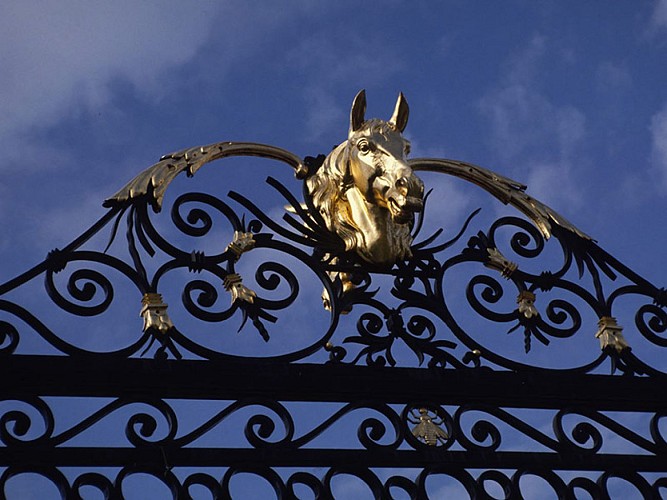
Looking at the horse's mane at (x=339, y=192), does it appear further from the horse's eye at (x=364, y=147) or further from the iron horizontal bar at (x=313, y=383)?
the iron horizontal bar at (x=313, y=383)

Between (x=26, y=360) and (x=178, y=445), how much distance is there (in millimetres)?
545

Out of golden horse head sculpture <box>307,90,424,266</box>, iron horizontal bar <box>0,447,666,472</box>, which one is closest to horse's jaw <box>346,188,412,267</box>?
golden horse head sculpture <box>307,90,424,266</box>

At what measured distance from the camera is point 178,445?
515 cm

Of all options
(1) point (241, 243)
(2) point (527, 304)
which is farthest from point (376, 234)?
(2) point (527, 304)

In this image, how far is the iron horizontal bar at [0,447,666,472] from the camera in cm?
502

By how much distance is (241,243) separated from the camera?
5.62m

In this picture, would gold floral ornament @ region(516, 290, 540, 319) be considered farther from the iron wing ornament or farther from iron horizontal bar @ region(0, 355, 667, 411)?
the iron wing ornament

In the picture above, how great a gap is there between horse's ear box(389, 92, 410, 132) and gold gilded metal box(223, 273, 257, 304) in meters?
0.84

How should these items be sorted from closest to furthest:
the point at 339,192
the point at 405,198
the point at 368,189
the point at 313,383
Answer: the point at 313,383 < the point at 405,198 < the point at 368,189 < the point at 339,192

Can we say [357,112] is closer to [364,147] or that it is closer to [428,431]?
[364,147]

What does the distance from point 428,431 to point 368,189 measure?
865 millimetres

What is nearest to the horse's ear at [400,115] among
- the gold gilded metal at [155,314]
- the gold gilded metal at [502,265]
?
the gold gilded metal at [502,265]

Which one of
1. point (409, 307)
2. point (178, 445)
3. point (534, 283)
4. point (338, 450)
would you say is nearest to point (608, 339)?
point (534, 283)

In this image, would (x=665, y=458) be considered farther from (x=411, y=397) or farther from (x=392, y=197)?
(x=392, y=197)
